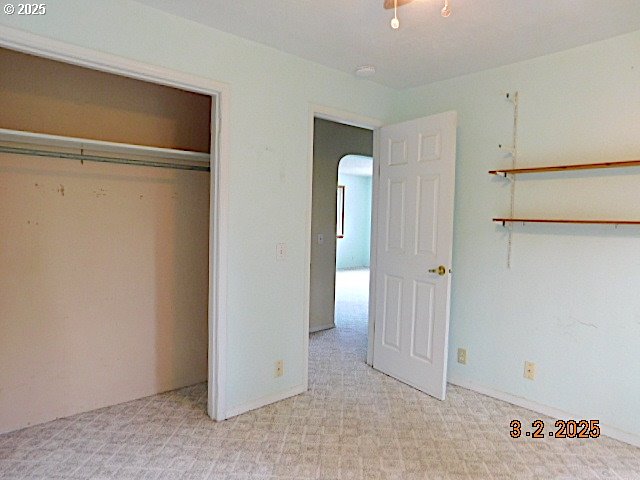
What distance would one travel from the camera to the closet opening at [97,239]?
2.29 metres

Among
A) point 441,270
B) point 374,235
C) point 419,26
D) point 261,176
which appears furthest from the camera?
point 374,235

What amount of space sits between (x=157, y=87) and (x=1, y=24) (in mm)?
1097

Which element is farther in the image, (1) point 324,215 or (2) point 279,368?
(1) point 324,215

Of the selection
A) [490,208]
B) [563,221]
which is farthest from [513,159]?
[563,221]

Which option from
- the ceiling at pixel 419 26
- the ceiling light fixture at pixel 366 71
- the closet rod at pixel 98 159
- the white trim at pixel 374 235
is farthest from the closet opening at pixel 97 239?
the white trim at pixel 374 235

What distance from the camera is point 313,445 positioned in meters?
2.25

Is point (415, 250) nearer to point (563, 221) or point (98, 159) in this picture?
point (563, 221)

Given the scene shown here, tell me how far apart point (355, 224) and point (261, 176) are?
7834 mm

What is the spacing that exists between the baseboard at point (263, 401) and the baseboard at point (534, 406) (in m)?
1.21

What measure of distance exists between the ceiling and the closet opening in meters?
0.68

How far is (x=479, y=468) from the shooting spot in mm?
2059

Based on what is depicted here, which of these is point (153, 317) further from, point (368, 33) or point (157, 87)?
point (368, 33)

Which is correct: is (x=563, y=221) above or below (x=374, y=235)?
above
